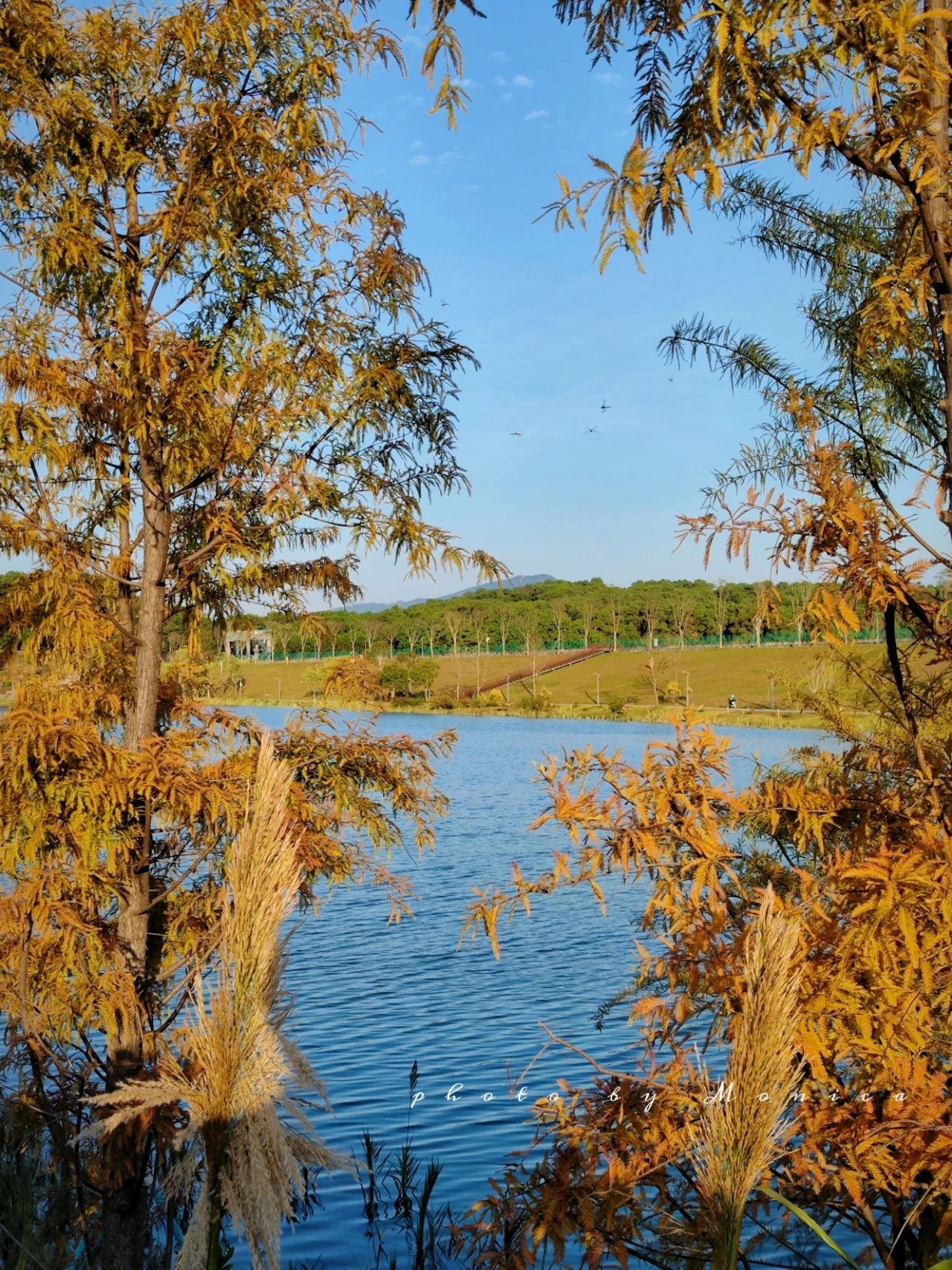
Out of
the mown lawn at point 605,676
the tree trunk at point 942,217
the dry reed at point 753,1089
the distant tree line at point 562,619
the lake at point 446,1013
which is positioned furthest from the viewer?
the distant tree line at point 562,619

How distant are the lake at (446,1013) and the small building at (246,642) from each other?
2446mm

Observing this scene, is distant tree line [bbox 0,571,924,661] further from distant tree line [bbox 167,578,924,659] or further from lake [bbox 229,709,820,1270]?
lake [bbox 229,709,820,1270]

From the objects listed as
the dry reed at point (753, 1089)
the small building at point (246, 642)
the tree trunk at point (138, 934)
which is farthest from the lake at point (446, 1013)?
the small building at point (246, 642)

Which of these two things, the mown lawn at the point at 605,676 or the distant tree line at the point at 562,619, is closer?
the mown lawn at the point at 605,676

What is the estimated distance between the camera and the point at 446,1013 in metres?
13.2

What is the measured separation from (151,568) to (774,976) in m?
5.36

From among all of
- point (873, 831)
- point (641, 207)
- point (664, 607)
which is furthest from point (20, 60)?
point (664, 607)

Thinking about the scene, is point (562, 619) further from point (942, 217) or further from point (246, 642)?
point (942, 217)

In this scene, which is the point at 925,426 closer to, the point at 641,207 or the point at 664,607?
the point at 641,207

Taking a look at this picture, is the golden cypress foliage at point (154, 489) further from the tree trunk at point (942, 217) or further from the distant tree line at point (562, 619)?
the distant tree line at point (562, 619)

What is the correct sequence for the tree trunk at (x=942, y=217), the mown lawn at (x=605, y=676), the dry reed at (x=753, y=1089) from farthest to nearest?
the mown lawn at (x=605, y=676), the tree trunk at (x=942, y=217), the dry reed at (x=753, y=1089)

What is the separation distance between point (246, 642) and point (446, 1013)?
279 inches

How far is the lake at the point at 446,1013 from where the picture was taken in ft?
30.5

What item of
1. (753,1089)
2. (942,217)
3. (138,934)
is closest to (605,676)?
(138,934)
